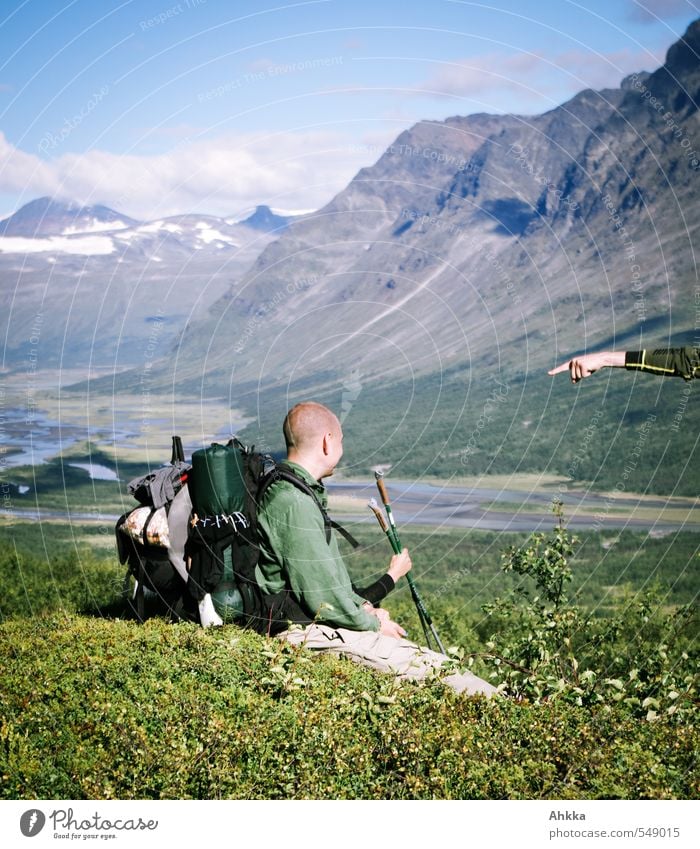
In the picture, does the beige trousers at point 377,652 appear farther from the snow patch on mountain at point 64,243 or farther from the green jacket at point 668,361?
the snow patch on mountain at point 64,243

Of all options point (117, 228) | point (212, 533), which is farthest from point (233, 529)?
point (117, 228)

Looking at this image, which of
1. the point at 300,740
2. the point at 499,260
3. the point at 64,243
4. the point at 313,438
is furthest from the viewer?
the point at 499,260

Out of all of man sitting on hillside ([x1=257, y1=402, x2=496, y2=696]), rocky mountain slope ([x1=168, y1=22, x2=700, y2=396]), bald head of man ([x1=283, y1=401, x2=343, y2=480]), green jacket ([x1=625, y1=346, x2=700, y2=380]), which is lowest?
man sitting on hillside ([x1=257, y1=402, x2=496, y2=696])

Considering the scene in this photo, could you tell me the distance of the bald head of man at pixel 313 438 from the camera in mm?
6617

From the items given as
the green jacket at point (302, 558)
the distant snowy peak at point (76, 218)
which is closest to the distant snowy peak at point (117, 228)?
the distant snowy peak at point (76, 218)

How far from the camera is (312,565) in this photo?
20.4 feet

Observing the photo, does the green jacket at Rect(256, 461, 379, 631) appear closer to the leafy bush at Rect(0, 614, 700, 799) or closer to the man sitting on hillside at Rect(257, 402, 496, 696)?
the man sitting on hillside at Rect(257, 402, 496, 696)

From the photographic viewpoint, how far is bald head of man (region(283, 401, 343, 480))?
662cm

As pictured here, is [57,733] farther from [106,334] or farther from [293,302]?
[106,334]

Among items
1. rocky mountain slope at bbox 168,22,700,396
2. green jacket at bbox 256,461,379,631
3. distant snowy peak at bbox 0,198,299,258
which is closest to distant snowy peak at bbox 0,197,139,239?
distant snowy peak at bbox 0,198,299,258

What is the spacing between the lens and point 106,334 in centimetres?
11369

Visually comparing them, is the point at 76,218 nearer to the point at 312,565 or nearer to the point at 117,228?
the point at 117,228

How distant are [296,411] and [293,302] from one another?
94.0 meters

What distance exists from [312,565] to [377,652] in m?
0.89
